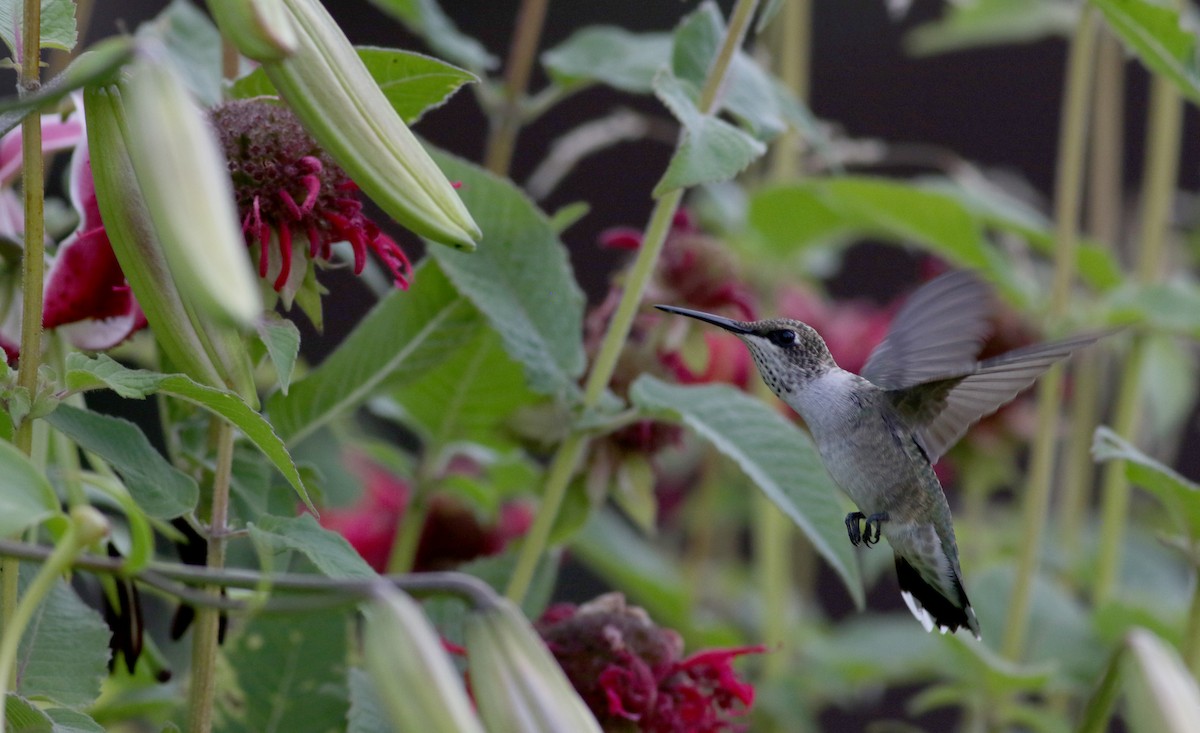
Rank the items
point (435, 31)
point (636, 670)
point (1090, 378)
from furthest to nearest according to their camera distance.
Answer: point (1090, 378) → point (435, 31) → point (636, 670)

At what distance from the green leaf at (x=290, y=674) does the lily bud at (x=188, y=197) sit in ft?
0.92

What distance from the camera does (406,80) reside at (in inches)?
20.4

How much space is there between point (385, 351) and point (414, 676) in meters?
0.30

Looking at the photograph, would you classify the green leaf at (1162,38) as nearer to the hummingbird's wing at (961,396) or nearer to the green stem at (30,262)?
the hummingbird's wing at (961,396)

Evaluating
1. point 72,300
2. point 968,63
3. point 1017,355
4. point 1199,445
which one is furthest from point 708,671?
point 968,63

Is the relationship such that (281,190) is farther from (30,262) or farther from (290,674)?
(290,674)

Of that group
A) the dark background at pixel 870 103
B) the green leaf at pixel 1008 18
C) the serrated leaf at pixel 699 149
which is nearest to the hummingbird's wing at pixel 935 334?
the serrated leaf at pixel 699 149

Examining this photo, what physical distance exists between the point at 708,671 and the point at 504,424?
0.20 metres

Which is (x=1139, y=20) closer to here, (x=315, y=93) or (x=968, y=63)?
(x=315, y=93)

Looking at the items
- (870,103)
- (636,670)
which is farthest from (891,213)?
(870,103)

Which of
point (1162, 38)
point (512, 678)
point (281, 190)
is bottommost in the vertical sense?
point (512, 678)

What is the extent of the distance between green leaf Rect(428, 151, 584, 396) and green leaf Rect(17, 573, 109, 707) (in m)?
0.21

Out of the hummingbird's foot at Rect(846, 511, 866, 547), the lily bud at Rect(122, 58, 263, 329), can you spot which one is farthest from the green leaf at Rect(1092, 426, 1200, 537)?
the lily bud at Rect(122, 58, 263, 329)

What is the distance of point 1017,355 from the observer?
585mm
